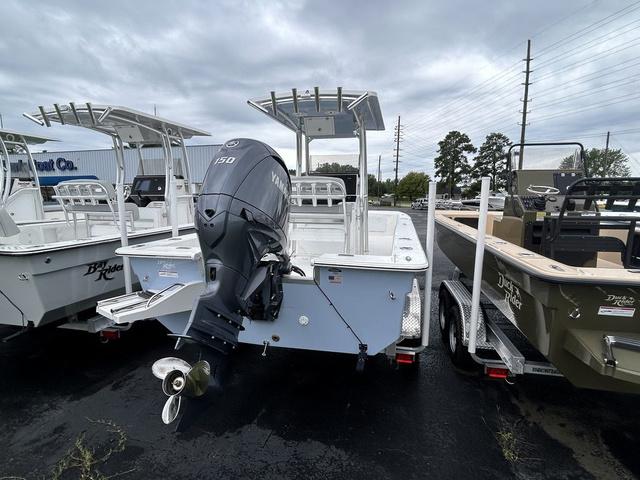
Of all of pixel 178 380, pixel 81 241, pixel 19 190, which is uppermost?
pixel 19 190

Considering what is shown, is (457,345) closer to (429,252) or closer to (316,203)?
(429,252)

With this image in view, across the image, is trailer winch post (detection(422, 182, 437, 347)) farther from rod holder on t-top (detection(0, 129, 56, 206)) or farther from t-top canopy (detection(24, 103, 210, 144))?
rod holder on t-top (detection(0, 129, 56, 206))

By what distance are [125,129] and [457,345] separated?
532 cm

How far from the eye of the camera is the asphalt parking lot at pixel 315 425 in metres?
2.21

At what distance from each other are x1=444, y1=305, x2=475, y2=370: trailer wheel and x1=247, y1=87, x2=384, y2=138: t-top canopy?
213 cm

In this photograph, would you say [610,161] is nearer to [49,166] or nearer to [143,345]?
[143,345]

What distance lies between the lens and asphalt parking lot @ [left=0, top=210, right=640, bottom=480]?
87.2 inches

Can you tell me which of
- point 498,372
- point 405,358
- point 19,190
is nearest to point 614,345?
point 498,372

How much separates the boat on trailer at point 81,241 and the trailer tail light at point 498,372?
10.5 ft

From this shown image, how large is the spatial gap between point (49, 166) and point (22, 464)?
37544 millimetres

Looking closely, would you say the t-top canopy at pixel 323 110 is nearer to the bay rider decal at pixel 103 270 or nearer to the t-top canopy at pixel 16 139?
the bay rider decal at pixel 103 270

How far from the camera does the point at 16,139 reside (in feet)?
18.5

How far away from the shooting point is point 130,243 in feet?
13.7

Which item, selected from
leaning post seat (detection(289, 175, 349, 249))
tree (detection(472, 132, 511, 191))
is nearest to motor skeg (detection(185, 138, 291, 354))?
leaning post seat (detection(289, 175, 349, 249))
